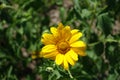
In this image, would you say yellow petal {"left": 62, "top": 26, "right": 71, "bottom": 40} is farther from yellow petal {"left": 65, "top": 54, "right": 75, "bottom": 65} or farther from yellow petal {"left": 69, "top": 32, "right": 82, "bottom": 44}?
yellow petal {"left": 65, "top": 54, "right": 75, "bottom": 65}

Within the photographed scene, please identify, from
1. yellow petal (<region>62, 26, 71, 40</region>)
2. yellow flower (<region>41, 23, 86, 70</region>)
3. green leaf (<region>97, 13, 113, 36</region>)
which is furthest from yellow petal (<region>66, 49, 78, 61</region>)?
green leaf (<region>97, 13, 113, 36</region>)

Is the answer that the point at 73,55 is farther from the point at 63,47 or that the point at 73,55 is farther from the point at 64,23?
the point at 64,23

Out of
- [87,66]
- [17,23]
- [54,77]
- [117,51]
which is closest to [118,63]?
[117,51]

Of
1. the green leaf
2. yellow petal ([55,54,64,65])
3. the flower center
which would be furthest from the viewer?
the green leaf

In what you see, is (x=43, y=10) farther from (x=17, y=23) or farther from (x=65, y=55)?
(x=65, y=55)

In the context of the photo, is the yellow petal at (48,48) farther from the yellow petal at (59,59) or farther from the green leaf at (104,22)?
the green leaf at (104,22)

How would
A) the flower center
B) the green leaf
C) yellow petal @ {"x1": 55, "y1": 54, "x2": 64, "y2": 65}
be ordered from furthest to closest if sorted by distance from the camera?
the green leaf < the flower center < yellow petal @ {"x1": 55, "y1": 54, "x2": 64, "y2": 65}

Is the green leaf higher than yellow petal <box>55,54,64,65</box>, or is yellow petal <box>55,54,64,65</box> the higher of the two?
the green leaf
